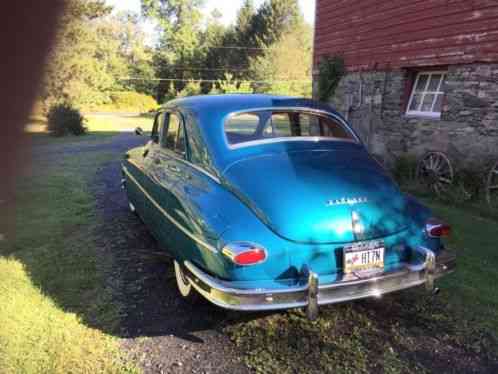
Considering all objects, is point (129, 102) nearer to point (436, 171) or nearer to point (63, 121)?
point (63, 121)

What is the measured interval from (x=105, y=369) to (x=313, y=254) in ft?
5.05

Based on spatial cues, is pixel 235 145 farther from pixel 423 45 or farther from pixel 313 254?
pixel 423 45

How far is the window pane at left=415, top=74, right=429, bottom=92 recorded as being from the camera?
321 inches

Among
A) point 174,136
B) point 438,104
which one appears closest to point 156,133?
point 174,136

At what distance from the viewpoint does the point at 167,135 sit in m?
4.05

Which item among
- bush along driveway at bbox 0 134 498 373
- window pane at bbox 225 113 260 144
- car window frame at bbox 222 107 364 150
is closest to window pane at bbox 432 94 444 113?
bush along driveway at bbox 0 134 498 373

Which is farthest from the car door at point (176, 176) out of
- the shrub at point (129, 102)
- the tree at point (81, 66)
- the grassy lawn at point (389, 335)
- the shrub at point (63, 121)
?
the shrub at point (129, 102)

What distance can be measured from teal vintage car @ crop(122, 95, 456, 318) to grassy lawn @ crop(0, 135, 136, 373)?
2.44 ft

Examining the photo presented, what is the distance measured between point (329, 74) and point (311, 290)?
9263mm

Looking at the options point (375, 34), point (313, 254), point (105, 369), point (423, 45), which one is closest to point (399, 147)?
point (423, 45)

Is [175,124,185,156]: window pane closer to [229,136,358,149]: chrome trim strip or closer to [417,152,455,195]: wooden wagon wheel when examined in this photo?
[229,136,358,149]: chrome trim strip

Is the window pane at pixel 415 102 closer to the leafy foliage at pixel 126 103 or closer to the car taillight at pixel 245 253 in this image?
the car taillight at pixel 245 253

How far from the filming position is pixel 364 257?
265 cm

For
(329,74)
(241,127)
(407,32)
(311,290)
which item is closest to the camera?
(311,290)
